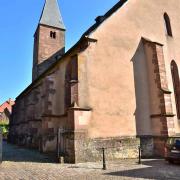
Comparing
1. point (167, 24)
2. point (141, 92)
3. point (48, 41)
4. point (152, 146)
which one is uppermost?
point (48, 41)

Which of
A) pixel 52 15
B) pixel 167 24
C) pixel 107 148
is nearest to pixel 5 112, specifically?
pixel 52 15

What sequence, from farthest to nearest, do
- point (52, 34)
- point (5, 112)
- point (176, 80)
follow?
1. point (5, 112)
2. point (52, 34)
3. point (176, 80)

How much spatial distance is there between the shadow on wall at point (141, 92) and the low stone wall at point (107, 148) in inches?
39.8

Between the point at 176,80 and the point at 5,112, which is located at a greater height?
the point at 5,112

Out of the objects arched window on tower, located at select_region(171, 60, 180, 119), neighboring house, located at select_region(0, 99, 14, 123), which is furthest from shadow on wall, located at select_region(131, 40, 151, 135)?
neighboring house, located at select_region(0, 99, 14, 123)

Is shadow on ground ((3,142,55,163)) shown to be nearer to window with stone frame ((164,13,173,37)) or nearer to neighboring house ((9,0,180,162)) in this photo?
neighboring house ((9,0,180,162))

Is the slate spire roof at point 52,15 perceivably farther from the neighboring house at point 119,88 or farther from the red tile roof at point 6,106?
the red tile roof at point 6,106

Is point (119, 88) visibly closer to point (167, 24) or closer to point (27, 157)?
point (27, 157)

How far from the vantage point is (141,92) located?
13.4m

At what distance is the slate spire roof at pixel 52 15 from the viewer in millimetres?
33906

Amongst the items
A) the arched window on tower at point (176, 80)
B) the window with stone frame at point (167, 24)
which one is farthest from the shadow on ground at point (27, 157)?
the window with stone frame at point (167, 24)

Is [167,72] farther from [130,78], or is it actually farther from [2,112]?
[2,112]

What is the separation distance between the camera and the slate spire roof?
111 ft

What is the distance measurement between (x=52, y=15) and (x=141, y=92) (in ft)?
89.1
